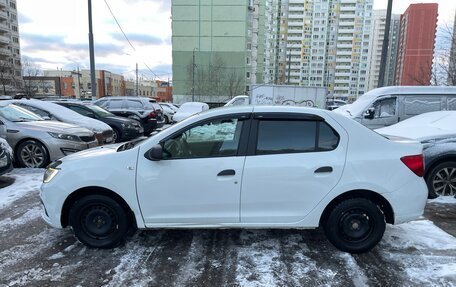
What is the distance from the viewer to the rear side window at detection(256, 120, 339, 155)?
333 centimetres

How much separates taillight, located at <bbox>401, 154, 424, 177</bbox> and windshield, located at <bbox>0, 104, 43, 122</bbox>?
311 inches

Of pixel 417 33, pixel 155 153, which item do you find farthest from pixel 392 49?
pixel 155 153

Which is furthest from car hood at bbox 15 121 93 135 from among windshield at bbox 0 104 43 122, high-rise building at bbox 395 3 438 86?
high-rise building at bbox 395 3 438 86

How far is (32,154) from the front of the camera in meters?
7.00

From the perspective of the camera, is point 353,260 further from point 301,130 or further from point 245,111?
point 245,111

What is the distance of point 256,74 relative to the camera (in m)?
58.4

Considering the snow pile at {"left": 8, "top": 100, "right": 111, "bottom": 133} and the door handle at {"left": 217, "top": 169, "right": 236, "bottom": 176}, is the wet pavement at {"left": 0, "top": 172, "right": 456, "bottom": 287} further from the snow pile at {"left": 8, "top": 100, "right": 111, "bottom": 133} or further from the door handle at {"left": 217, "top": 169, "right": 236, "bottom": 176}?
the snow pile at {"left": 8, "top": 100, "right": 111, "bottom": 133}

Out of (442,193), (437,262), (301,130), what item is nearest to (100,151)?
(301,130)

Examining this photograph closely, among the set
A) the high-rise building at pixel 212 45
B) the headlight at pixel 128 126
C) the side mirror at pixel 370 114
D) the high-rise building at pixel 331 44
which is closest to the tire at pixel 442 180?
the side mirror at pixel 370 114

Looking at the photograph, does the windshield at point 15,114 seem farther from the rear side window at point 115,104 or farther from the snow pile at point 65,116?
the rear side window at point 115,104

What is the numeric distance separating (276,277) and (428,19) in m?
52.7

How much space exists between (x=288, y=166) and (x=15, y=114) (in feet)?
23.9

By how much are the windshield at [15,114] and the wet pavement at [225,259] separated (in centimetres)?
400

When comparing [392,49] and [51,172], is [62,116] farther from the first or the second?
[392,49]
